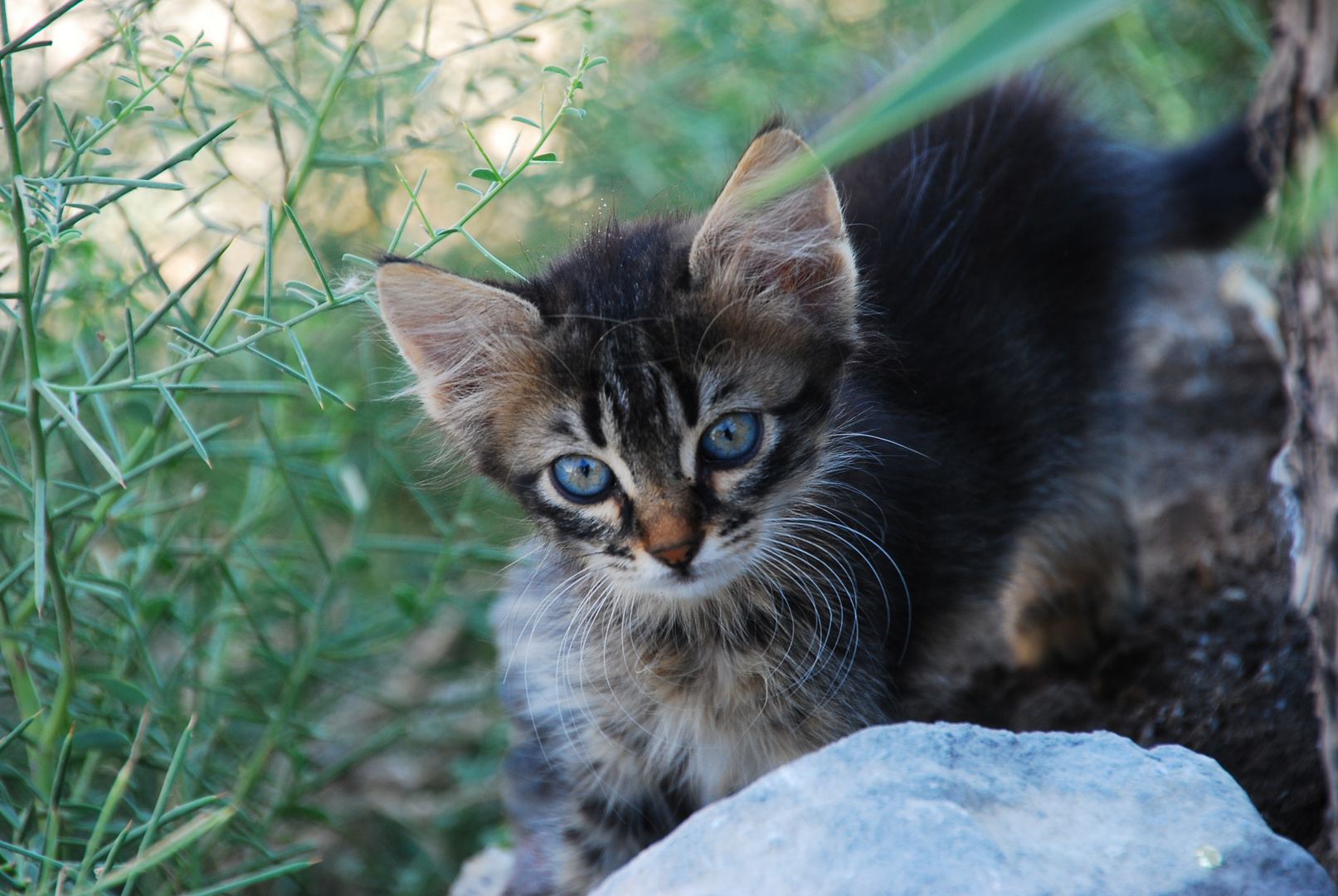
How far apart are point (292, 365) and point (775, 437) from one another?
1494 mm

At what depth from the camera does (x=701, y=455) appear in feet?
5.56

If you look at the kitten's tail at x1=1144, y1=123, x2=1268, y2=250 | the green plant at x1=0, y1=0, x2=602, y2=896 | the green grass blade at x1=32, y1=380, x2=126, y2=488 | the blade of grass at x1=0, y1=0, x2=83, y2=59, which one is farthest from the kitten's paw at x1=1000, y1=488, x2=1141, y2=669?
the blade of grass at x1=0, y1=0, x2=83, y2=59

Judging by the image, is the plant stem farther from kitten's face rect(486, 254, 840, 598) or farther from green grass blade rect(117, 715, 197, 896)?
kitten's face rect(486, 254, 840, 598)

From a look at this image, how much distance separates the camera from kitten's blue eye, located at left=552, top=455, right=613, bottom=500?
5.69 feet

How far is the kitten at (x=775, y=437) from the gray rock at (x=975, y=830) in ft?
1.48

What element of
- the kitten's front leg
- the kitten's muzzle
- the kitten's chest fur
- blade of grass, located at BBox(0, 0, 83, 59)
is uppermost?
blade of grass, located at BBox(0, 0, 83, 59)

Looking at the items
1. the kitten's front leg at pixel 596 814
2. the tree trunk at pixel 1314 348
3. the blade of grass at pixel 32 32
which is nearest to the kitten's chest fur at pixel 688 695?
the kitten's front leg at pixel 596 814

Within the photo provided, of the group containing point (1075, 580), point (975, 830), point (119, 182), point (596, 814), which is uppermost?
point (119, 182)

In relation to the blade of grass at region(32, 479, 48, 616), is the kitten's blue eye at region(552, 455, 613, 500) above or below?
below

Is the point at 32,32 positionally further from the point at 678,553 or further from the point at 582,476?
the point at 678,553

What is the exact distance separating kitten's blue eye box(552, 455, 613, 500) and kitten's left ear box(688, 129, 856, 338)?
35cm

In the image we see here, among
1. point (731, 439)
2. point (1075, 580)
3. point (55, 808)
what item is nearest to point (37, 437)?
point (55, 808)

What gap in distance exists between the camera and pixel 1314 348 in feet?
4.74

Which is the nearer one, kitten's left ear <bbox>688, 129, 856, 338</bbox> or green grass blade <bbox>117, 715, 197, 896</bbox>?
green grass blade <bbox>117, 715, 197, 896</bbox>
